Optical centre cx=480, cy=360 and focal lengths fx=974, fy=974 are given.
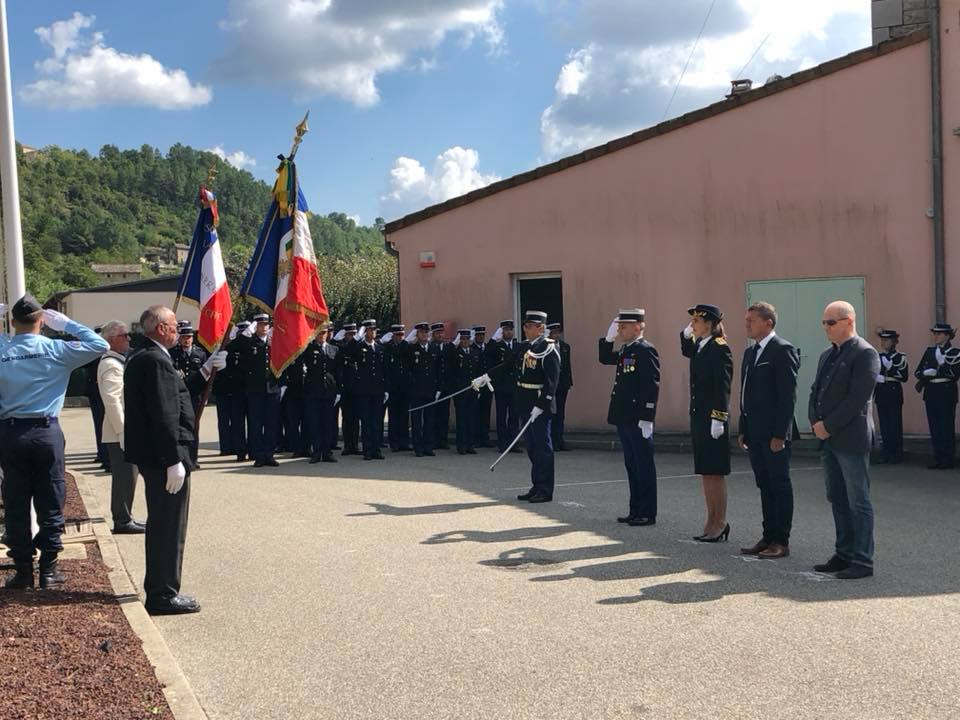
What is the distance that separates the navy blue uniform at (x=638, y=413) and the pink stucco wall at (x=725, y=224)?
6.61m

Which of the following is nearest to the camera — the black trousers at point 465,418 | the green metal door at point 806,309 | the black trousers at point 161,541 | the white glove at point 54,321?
the black trousers at point 161,541

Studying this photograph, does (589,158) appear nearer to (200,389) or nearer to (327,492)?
(327,492)

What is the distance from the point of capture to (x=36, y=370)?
21.5ft

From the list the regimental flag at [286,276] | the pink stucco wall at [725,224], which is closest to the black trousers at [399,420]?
the pink stucco wall at [725,224]

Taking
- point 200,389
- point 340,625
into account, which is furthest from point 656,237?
point 340,625

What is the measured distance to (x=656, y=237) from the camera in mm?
16219

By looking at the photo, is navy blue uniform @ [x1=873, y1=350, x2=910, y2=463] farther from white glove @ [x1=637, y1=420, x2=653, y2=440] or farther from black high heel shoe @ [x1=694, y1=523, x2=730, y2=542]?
black high heel shoe @ [x1=694, y1=523, x2=730, y2=542]

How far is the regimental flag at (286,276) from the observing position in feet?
38.8

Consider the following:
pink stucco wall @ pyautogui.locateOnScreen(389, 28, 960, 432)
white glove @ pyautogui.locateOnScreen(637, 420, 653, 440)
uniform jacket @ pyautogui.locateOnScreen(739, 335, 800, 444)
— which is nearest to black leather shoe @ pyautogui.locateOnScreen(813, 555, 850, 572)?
uniform jacket @ pyautogui.locateOnScreen(739, 335, 800, 444)

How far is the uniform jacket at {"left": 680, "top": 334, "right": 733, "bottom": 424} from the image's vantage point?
26.8 ft

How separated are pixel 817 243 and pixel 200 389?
10.6 meters

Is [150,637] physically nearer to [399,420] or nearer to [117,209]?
[399,420]

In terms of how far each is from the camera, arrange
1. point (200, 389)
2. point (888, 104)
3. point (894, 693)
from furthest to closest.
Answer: point (888, 104), point (200, 389), point (894, 693)

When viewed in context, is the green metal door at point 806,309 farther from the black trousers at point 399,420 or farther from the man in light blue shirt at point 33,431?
the man in light blue shirt at point 33,431
